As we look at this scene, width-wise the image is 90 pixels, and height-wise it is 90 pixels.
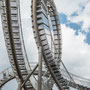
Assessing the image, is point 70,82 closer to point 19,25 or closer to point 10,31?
point 19,25

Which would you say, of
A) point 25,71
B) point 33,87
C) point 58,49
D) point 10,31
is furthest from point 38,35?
point 58,49

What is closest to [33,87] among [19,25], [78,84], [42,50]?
[42,50]

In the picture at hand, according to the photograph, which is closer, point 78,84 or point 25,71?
point 25,71

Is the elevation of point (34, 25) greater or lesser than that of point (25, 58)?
greater

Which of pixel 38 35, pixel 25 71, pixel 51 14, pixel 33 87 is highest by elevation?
pixel 51 14

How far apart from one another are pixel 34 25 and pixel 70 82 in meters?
8.78

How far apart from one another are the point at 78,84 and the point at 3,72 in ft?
23.0

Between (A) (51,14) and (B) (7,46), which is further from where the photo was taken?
(A) (51,14)

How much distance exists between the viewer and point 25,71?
15453 millimetres

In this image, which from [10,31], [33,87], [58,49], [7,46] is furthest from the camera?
[58,49]

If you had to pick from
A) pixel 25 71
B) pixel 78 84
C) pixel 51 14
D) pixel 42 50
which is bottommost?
pixel 78 84

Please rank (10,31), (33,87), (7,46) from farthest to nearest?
(33,87) < (7,46) < (10,31)

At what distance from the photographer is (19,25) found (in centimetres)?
1402

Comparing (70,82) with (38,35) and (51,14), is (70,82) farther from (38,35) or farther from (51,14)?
(38,35)
